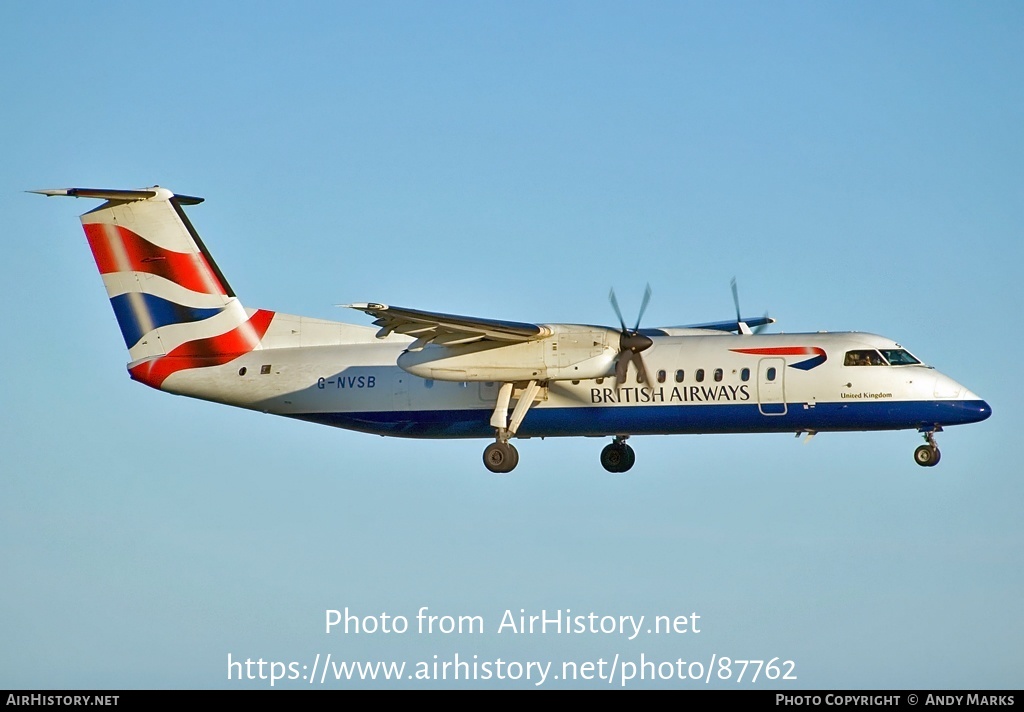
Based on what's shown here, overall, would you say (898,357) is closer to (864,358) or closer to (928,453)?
(864,358)

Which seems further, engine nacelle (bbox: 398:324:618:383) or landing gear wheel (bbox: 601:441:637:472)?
landing gear wheel (bbox: 601:441:637:472)

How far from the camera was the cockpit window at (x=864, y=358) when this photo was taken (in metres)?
25.1

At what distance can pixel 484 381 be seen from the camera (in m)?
26.0

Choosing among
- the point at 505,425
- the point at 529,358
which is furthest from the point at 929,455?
the point at 505,425

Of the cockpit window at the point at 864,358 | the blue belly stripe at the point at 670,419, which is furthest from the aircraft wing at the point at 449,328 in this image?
the cockpit window at the point at 864,358

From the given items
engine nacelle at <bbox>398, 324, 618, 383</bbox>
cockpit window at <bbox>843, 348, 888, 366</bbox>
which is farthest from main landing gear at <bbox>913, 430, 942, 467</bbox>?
engine nacelle at <bbox>398, 324, 618, 383</bbox>

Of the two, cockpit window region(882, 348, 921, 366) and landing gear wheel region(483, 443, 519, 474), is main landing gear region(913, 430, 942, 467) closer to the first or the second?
cockpit window region(882, 348, 921, 366)

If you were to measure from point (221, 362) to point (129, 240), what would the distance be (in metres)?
2.86

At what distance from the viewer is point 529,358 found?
25453 millimetres

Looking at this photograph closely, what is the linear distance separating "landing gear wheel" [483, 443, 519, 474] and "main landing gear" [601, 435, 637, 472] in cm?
260

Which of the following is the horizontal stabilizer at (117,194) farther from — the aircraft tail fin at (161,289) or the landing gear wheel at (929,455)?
the landing gear wheel at (929,455)

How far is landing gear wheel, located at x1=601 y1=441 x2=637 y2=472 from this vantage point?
92.5 feet
